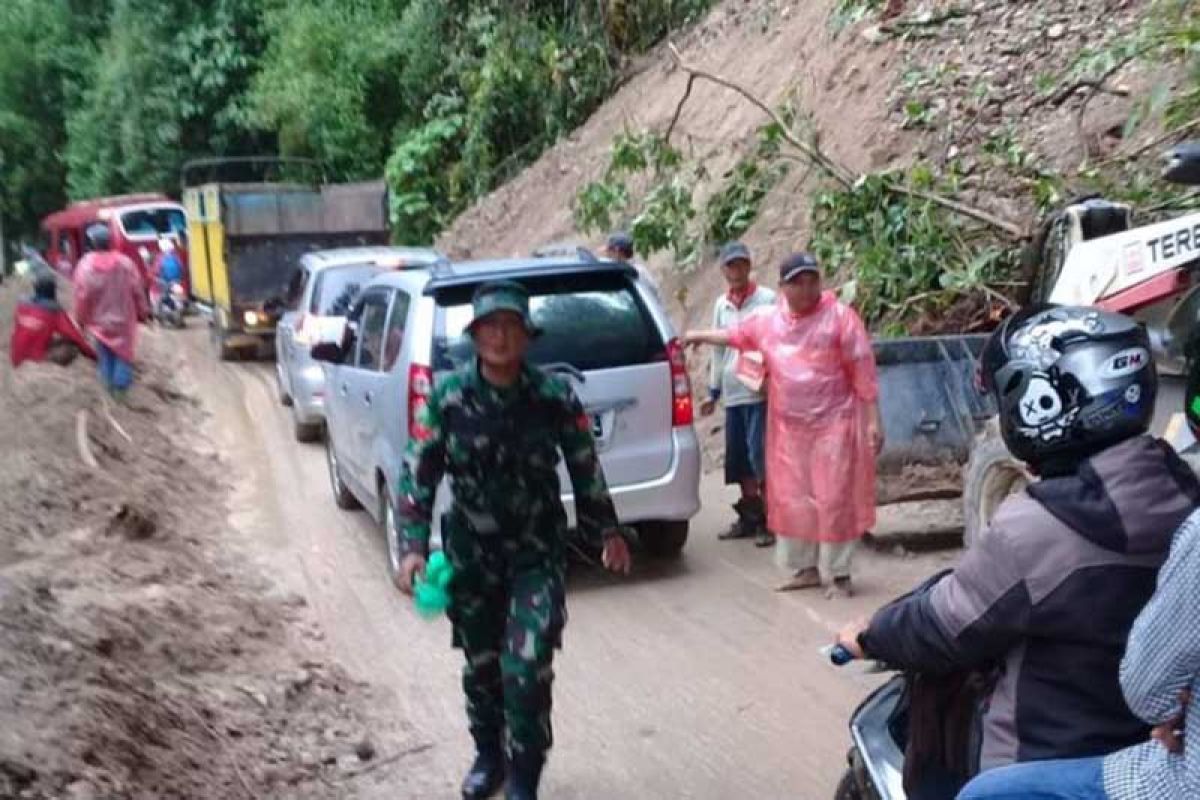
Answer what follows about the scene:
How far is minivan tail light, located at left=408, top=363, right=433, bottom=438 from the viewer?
7.27 m

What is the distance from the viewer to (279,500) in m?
10.8

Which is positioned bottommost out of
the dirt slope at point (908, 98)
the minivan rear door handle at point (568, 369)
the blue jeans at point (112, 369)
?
the blue jeans at point (112, 369)

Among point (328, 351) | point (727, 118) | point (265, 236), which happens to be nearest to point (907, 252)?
point (328, 351)

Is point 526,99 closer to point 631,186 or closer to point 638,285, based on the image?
point 631,186

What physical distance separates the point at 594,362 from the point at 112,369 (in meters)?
7.95

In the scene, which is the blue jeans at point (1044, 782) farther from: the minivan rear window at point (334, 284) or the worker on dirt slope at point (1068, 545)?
the minivan rear window at point (334, 284)

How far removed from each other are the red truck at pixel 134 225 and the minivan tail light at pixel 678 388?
1851cm

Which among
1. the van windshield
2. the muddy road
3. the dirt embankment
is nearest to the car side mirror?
the muddy road

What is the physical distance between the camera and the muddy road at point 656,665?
5355 mm

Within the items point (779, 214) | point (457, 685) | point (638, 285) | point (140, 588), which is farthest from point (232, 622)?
point (779, 214)

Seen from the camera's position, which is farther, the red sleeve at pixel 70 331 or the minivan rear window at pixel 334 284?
the red sleeve at pixel 70 331

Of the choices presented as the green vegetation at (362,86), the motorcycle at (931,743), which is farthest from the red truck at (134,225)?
the motorcycle at (931,743)

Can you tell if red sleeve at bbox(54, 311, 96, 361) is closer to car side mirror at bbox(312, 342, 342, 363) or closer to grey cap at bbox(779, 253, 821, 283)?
car side mirror at bbox(312, 342, 342, 363)

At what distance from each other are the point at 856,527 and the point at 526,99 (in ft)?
50.9
